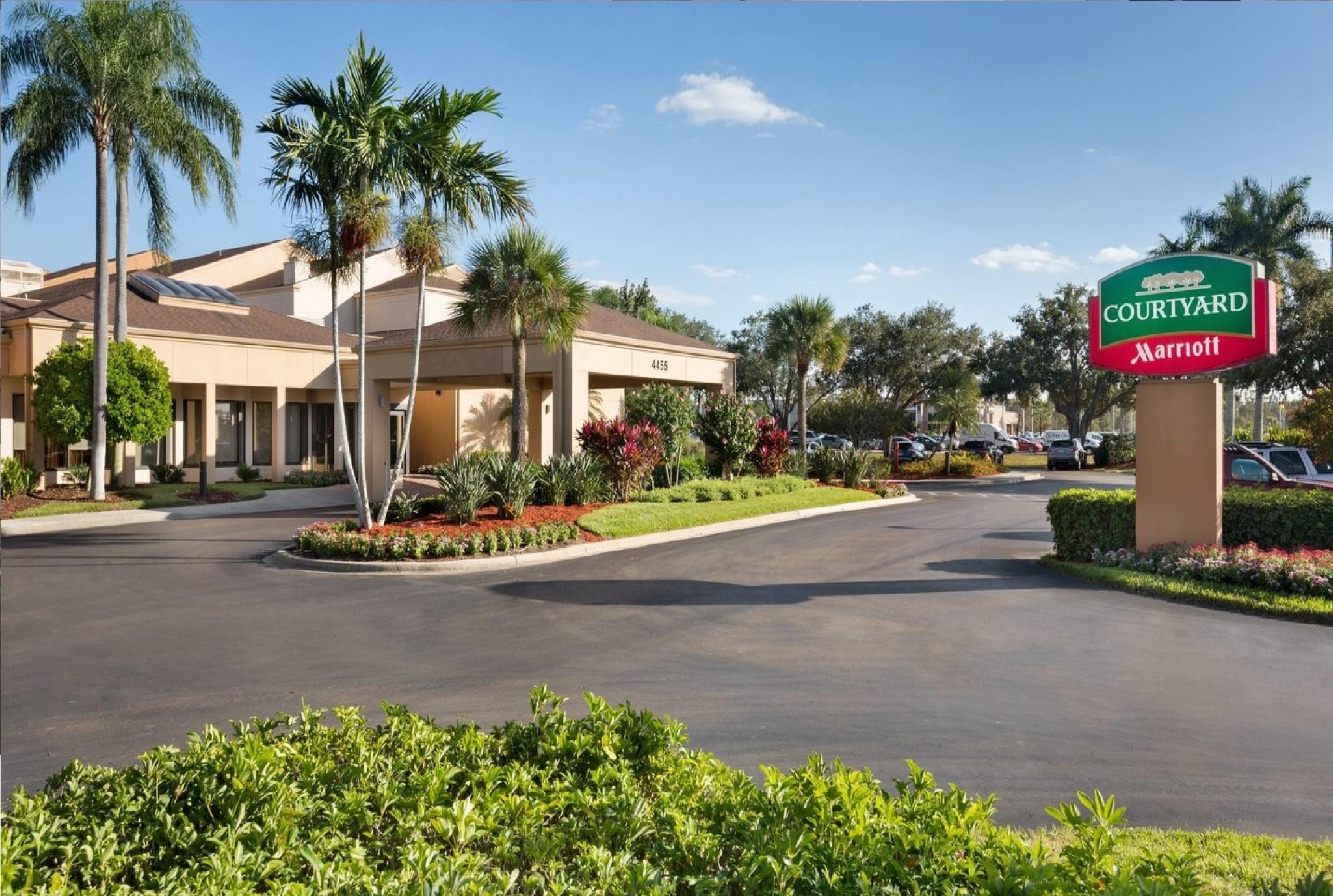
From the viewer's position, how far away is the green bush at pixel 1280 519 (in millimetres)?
13734

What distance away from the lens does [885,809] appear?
3834 millimetres

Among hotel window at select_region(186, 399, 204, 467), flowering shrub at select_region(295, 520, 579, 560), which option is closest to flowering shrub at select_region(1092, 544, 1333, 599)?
flowering shrub at select_region(295, 520, 579, 560)

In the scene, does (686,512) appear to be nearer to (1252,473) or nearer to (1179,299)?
(1179,299)

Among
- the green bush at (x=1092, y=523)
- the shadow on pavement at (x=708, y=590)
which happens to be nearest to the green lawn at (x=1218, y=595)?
the green bush at (x=1092, y=523)

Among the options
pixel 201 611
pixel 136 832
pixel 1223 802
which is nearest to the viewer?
pixel 136 832

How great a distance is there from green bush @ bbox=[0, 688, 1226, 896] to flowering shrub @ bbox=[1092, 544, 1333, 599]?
9.36 meters

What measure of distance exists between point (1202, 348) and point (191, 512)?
72.9ft

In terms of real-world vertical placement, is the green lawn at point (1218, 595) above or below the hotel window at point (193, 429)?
below

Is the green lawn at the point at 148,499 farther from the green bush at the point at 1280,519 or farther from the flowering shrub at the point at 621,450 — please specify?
the green bush at the point at 1280,519

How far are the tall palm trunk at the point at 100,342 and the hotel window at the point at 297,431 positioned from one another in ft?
29.6

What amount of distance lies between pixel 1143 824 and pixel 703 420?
2169 centimetres

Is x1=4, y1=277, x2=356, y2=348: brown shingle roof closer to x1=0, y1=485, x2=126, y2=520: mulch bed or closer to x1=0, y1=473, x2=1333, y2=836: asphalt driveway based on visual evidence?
x1=0, y1=485, x2=126, y2=520: mulch bed

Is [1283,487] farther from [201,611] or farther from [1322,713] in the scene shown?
[201,611]

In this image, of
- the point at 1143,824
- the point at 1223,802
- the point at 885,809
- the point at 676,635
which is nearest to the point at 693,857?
the point at 885,809
